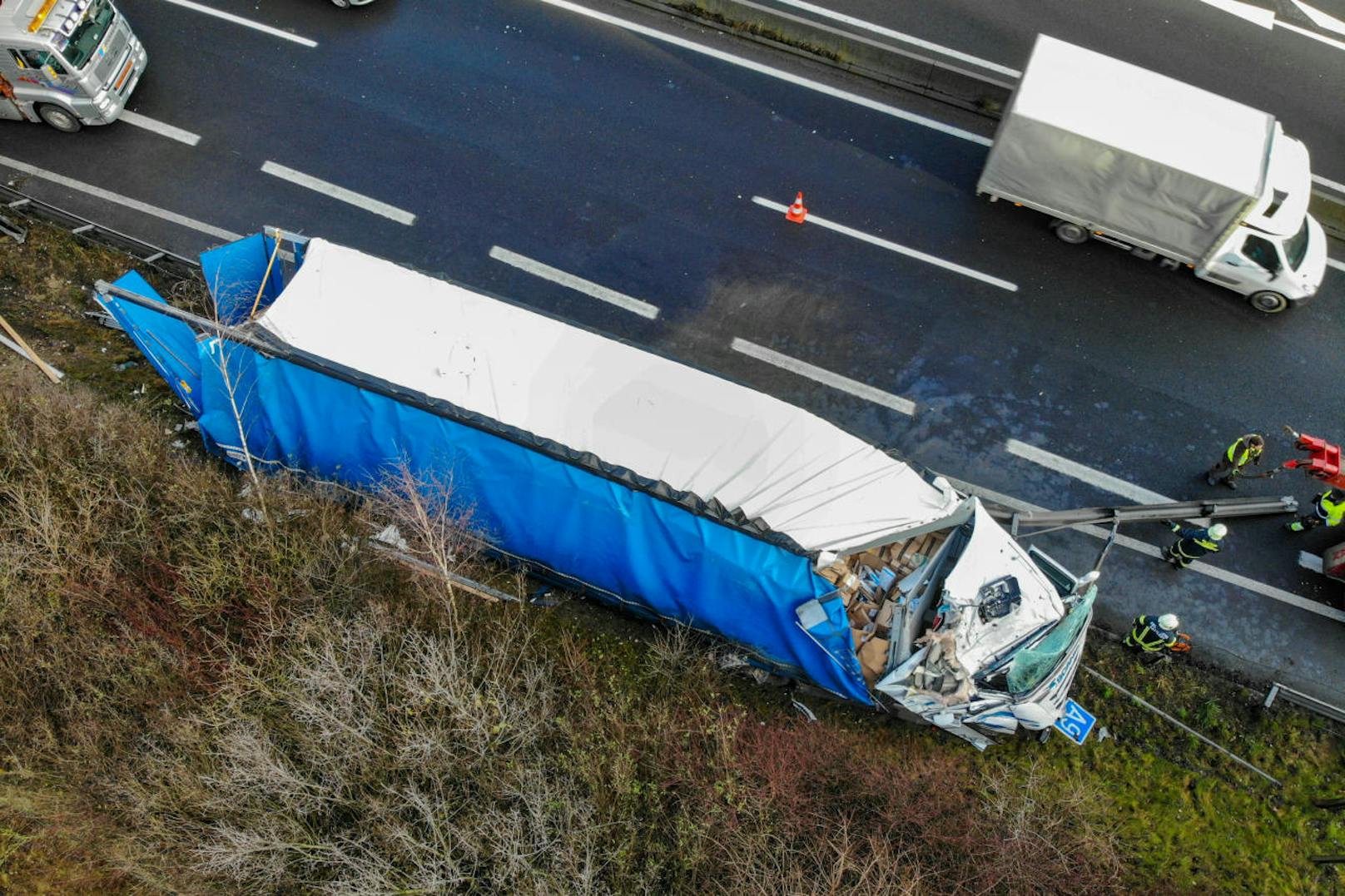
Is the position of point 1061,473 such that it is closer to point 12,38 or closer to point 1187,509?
point 1187,509

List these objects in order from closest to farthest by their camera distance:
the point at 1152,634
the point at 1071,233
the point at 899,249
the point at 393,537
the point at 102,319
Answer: the point at 393,537
the point at 1152,634
the point at 102,319
the point at 1071,233
the point at 899,249

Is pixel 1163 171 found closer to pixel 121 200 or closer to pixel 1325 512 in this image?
pixel 1325 512

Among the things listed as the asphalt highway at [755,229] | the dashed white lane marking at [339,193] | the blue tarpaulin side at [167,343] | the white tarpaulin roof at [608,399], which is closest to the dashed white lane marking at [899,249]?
the asphalt highway at [755,229]

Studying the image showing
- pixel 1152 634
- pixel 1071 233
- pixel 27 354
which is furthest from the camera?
pixel 1071 233

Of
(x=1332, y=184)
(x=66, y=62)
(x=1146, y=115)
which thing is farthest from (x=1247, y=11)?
(x=66, y=62)

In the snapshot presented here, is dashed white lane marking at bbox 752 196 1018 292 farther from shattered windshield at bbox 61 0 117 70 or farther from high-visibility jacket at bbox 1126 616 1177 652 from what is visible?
shattered windshield at bbox 61 0 117 70

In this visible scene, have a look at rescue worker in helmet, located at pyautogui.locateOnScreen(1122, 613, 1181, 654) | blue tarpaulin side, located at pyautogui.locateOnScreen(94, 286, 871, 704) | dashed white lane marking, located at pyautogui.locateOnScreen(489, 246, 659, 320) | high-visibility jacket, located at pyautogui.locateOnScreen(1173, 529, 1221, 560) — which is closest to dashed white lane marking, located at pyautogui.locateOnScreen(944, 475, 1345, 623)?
high-visibility jacket, located at pyautogui.locateOnScreen(1173, 529, 1221, 560)

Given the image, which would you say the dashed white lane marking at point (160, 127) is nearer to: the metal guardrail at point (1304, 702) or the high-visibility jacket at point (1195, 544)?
the high-visibility jacket at point (1195, 544)
